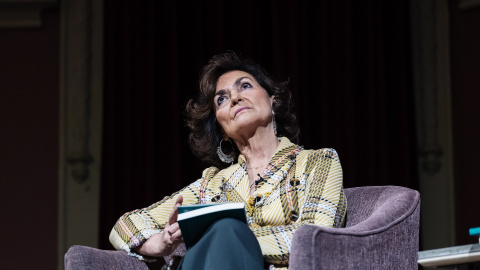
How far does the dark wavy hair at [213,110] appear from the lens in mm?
2691

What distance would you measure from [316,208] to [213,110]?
0.77 m

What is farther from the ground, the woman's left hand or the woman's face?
the woman's face

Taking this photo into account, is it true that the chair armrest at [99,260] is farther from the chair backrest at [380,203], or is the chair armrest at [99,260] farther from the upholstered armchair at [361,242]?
the chair backrest at [380,203]

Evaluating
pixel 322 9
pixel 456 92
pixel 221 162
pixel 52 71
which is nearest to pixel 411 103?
pixel 456 92

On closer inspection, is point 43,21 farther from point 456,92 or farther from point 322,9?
point 456,92

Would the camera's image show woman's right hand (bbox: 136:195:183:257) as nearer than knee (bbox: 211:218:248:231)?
No

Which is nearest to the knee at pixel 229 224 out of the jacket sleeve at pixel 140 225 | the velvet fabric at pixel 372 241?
the velvet fabric at pixel 372 241

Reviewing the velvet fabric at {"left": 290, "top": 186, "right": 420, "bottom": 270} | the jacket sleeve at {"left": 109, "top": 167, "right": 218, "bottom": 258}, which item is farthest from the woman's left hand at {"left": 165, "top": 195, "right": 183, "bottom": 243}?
the velvet fabric at {"left": 290, "top": 186, "right": 420, "bottom": 270}

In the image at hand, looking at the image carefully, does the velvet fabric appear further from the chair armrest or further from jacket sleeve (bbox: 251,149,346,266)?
the chair armrest

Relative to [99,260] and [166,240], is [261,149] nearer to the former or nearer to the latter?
[166,240]

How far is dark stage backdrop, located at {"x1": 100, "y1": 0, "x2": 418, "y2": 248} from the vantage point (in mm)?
3977

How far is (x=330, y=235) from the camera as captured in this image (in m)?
1.79

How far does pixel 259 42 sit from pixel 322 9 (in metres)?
0.39

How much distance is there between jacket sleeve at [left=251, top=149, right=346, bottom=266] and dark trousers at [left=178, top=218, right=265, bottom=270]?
14 cm
